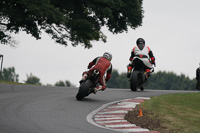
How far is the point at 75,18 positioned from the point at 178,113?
19.5 meters

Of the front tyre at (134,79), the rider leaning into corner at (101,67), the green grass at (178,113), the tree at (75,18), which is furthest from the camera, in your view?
the tree at (75,18)

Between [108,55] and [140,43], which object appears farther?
[140,43]

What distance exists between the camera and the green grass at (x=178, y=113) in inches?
328

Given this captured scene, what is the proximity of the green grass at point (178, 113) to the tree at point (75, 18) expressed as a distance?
1304cm

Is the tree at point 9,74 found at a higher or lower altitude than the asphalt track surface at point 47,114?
higher

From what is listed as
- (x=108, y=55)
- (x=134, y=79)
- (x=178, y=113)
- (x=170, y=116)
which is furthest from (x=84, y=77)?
(x=170, y=116)

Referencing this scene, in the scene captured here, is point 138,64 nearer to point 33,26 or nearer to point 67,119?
point 67,119

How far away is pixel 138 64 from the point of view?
1561 centimetres

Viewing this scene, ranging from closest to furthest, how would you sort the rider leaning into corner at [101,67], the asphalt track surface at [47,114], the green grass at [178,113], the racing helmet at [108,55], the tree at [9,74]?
1. the asphalt track surface at [47,114]
2. the green grass at [178,113]
3. the rider leaning into corner at [101,67]
4. the racing helmet at [108,55]
5. the tree at [9,74]

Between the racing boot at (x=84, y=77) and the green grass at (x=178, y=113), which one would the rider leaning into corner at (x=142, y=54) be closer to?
the green grass at (x=178, y=113)

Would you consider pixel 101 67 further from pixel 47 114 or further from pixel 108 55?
pixel 47 114

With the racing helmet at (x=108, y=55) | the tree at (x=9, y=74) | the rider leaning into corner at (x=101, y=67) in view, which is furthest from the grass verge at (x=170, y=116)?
the tree at (x=9, y=74)

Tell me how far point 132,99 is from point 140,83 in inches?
113

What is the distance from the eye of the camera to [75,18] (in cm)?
2855
